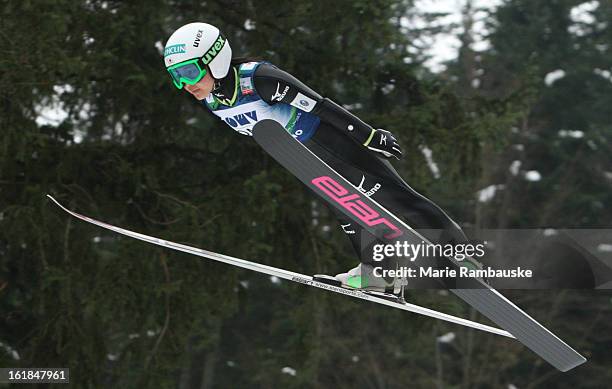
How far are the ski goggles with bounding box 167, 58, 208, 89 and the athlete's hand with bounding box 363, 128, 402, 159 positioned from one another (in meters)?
0.81

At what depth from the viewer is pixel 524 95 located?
321 inches

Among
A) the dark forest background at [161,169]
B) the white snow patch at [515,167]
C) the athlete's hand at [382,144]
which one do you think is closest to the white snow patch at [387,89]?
the dark forest background at [161,169]

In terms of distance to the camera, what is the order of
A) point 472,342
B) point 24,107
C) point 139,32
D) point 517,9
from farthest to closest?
point 517,9 → point 472,342 → point 139,32 → point 24,107

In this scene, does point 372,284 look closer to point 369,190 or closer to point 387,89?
point 369,190

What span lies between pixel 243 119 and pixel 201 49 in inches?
17.6

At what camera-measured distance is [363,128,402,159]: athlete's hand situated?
13.7 ft

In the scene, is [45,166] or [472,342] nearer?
[45,166]

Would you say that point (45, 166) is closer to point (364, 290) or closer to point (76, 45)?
point (76, 45)

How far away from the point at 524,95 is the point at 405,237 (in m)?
4.12

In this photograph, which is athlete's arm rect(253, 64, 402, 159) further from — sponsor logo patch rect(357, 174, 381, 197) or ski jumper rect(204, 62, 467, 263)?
sponsor logo patch rect(357, 174, 381, 197)

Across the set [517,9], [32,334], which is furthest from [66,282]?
[517,9]

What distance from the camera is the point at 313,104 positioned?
4.17m

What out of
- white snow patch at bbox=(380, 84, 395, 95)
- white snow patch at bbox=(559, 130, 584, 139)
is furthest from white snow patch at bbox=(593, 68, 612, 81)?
white snow patch at bbox=(380, 84, 395, 95)

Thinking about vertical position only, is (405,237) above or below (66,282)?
below
